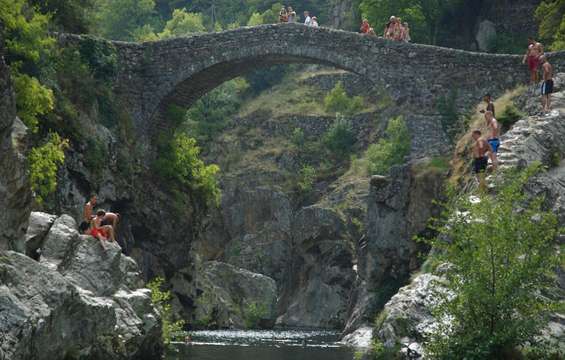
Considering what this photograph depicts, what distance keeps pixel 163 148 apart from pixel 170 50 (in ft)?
12.6

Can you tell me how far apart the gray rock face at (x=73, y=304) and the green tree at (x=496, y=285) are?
6027 millimetres

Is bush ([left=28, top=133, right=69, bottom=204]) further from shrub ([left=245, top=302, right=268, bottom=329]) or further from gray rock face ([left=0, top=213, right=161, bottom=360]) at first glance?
shrub ([left=245, top=302, right=268, bottom=329])

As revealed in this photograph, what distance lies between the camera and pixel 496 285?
1608 centimetres

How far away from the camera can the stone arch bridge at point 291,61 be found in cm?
3456

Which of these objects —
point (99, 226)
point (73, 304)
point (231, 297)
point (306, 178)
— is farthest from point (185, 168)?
point (73, 304)

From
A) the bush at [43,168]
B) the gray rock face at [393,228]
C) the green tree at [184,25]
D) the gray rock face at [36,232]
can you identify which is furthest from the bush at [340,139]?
the gray rock face at [36,232]

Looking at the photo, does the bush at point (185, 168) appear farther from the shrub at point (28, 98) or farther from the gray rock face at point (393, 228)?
the shrub at point (28, 98)

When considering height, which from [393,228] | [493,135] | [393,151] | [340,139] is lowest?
[393,228]

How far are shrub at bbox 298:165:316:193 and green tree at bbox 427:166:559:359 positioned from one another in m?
43.0

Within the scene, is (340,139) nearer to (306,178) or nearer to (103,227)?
(306,178)

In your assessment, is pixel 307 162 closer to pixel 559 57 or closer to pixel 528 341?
pixel 559 57

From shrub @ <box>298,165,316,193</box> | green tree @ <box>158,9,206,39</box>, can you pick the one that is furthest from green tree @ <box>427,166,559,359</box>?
green tree @ <box>158,9,206,39</box>

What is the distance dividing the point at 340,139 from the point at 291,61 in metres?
25.1

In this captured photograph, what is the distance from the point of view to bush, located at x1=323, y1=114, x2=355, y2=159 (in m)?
63.4
